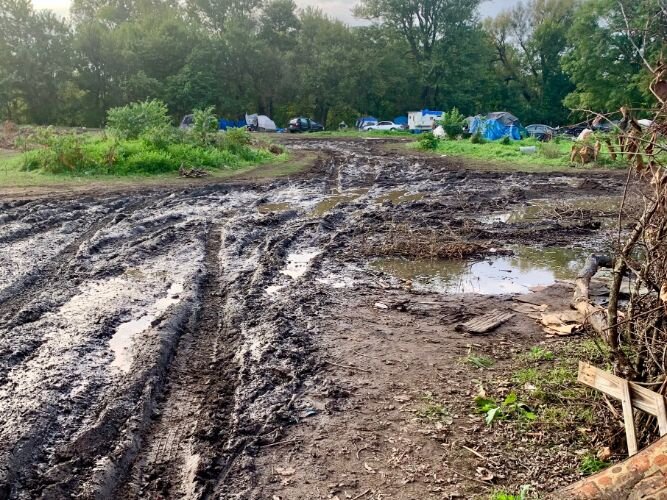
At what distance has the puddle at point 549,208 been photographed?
13.3 meters

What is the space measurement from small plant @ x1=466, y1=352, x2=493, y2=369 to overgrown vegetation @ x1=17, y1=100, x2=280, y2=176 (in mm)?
14664

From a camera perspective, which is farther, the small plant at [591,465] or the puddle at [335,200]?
the puddle at [335,200]

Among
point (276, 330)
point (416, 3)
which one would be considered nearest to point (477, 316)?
point (276, 330)

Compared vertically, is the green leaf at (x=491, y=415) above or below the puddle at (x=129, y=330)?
below

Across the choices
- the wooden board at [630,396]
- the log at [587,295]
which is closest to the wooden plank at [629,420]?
the wooden board at [630,396]

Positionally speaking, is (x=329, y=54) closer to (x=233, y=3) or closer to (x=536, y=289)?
(x=233, y=3)

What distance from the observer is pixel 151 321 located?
661 centimetres

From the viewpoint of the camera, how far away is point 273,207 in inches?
557

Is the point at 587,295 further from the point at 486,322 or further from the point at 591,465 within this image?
the point at 591,465

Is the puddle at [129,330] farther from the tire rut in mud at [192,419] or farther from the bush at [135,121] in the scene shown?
the bush at [135,121]

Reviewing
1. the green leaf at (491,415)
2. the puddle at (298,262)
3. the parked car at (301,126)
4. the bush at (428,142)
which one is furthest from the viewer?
the parked car at (301,126)

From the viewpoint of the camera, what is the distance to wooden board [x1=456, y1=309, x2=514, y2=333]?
A: 21.6ft

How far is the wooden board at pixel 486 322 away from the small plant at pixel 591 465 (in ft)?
8.40

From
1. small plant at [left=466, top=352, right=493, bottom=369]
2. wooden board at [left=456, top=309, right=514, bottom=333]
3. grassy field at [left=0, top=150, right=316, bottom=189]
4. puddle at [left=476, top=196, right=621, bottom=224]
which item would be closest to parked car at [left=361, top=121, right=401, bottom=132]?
grassy field at [left=0, top=150, right=316, bottom=189]
